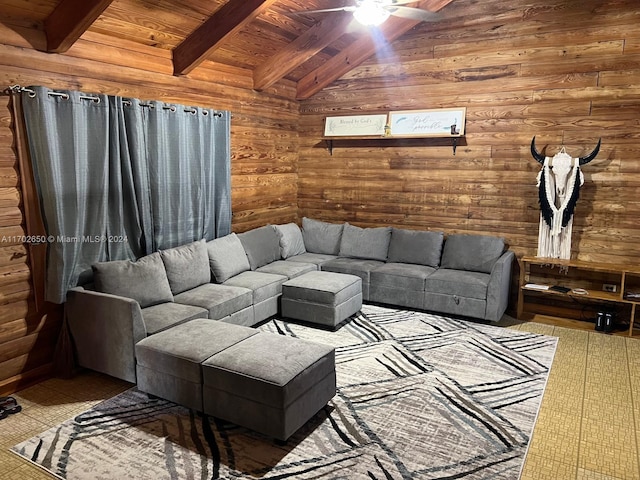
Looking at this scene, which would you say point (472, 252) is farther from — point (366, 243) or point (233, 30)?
point (233, 30)

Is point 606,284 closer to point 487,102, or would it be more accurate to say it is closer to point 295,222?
point 487,102

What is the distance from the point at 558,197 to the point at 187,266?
3.61 metres

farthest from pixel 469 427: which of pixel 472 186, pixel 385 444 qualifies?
pixel 472 186

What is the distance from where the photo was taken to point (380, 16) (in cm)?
346

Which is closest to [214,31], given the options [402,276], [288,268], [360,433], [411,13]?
[411,13]

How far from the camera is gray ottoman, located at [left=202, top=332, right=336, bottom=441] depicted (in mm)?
2602

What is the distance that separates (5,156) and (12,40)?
2.49 feet

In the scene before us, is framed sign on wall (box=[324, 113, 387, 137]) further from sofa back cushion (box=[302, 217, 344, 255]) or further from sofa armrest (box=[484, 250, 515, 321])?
sofa armrest (box=[484, 250, 515, 321])

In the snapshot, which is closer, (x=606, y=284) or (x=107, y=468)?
(x=107, y=468)

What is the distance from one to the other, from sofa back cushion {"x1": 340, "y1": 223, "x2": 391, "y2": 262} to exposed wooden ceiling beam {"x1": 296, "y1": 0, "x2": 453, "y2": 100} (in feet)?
6.21

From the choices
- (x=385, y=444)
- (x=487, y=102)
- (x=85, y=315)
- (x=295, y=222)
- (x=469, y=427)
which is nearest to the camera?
(x=385, y=444)

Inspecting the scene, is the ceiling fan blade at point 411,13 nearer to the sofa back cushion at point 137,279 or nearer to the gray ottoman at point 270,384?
the gray ottoman at point 270,384

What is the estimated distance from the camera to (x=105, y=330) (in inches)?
130

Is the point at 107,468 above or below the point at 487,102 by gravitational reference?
below
